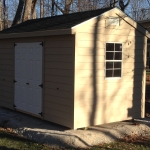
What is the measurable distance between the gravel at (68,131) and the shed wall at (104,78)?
32 centimetres

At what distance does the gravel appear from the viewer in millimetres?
7590

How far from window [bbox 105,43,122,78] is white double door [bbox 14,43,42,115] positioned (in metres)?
1.87

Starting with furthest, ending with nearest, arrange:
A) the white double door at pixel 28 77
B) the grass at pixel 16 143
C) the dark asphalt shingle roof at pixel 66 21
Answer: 1. the white double door at pixel 28 77
2. the dark asphalt shingle roof at pixel 66 21
3. the grass at pixel 16 143

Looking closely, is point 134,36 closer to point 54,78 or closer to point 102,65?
point 102,65

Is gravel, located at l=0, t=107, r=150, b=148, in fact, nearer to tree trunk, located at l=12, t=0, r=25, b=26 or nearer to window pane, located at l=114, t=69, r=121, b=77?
window pane, located at l=114, t=69, r=121, b=77

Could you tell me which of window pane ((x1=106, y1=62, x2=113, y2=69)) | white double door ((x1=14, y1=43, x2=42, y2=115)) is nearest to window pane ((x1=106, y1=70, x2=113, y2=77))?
window pane ((x1=106, y1=62, x2=113, y2=69))

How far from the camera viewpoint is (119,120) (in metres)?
9.35

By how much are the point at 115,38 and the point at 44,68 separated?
211cm

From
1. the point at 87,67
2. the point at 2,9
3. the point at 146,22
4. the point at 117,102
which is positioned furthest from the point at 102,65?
the point at 2,9

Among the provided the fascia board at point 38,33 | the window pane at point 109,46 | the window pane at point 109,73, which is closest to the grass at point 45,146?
the window pane at point 109,73

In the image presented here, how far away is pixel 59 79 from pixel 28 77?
1515 mm

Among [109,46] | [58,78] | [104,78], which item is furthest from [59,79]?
[109,46]

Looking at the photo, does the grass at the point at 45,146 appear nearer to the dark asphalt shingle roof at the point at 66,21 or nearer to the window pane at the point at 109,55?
the window pane at the point at 109,55

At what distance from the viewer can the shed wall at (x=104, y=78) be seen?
8328 millimetres
